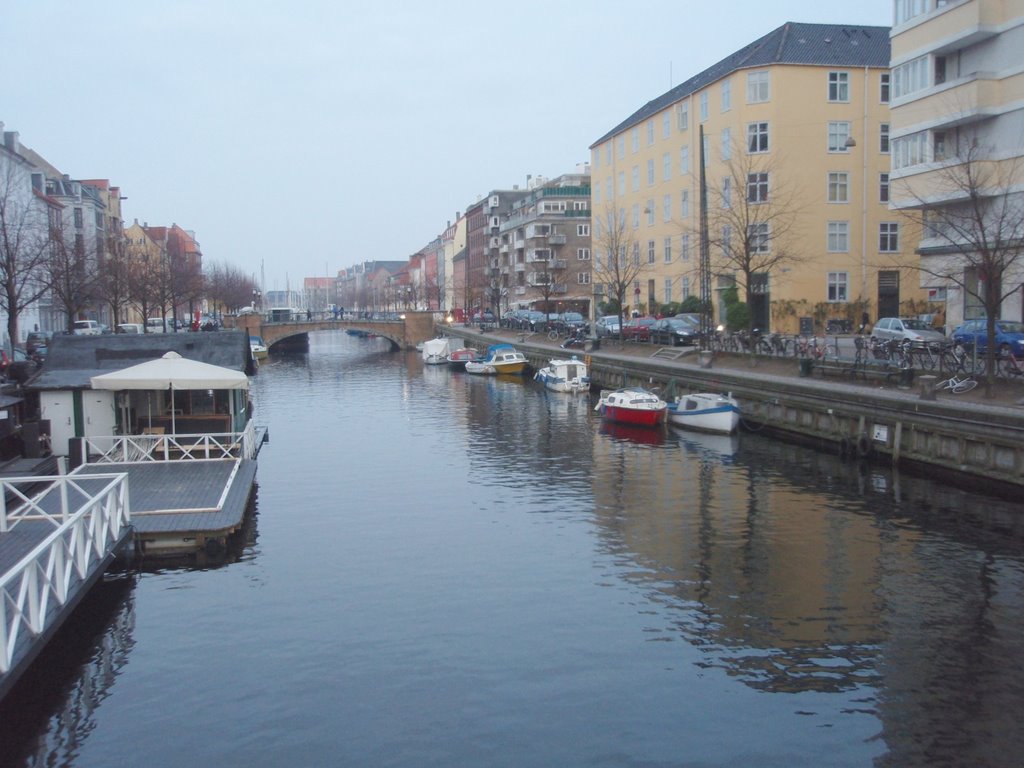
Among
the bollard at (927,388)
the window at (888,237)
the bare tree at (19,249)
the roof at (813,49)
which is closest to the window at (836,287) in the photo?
the window at (888,237)

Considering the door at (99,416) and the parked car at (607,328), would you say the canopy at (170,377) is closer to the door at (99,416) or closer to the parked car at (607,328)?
the door at (99,416)

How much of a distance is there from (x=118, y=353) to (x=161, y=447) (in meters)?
4.48

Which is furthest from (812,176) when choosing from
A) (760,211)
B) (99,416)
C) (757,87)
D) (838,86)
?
(99,416)

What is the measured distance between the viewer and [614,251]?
243ft

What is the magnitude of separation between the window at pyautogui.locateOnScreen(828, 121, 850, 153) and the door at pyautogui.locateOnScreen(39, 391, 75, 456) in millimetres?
53602

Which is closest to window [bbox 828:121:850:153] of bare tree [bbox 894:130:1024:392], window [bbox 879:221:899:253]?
window [bbox 879:221:899:253]

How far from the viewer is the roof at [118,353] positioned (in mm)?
27531

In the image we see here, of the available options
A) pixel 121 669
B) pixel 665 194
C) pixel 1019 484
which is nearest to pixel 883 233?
pixel 665 194

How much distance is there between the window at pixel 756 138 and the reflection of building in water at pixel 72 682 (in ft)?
Result: 181

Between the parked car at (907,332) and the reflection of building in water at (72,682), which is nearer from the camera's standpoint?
the reflection of building in water at (72,682)

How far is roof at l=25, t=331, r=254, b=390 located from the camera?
27531 millimetres

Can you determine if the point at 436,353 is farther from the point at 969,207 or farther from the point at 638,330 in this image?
the point at 969,207

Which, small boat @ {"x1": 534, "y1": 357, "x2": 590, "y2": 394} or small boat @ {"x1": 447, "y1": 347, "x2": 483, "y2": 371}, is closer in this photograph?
small boat @ {"x1": 534, "y1": 357, "x2": 590, "y2": 394}

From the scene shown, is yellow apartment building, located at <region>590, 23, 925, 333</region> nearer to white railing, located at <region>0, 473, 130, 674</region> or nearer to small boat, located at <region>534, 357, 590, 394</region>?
small boat, located at <region>534, 357, 590, 394</region>
